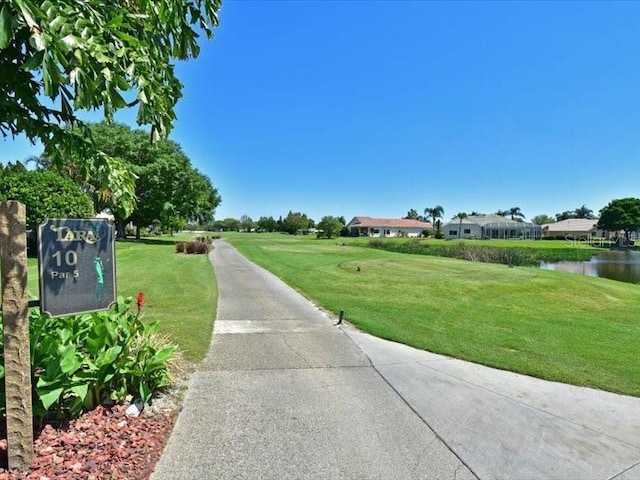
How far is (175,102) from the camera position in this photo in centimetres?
318

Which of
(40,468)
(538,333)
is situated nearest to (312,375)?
(40,468)

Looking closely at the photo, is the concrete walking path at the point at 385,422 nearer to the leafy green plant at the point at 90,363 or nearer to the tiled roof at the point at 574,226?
the leafy green plant at the point at 90,363

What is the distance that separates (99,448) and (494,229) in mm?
99933

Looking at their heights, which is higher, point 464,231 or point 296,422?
point 464,231

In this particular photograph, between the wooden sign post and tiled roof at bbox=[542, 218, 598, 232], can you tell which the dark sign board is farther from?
tiled roof at bbox=[542, 218, 598, 232]

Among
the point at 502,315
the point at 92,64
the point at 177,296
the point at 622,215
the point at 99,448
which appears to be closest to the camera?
the point at 92,64

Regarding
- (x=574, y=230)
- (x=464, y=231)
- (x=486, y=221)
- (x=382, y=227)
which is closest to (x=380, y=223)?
(x=382, y=227)

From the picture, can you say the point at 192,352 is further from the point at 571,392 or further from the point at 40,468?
the point at 571,392

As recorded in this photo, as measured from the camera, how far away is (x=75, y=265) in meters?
3.38

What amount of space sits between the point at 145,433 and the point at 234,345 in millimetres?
2983

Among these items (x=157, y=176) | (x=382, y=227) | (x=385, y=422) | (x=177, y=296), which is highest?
(x=157, y=176)

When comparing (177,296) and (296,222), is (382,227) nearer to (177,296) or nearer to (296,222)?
(296,222)

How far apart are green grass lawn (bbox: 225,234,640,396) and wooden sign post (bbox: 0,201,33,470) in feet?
17.7

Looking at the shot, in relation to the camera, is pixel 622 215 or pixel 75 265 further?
pixel 622 215
